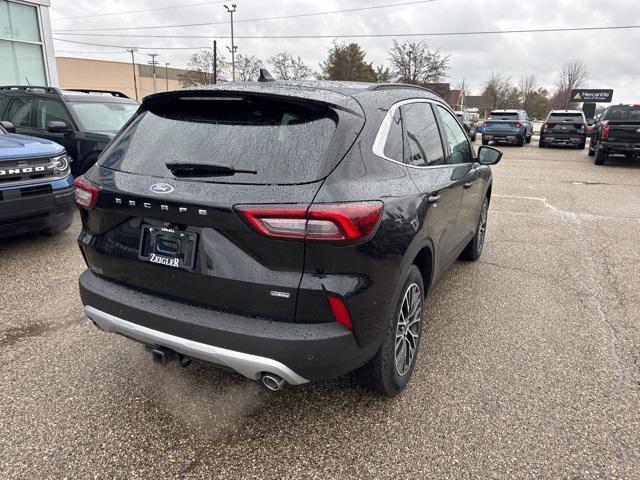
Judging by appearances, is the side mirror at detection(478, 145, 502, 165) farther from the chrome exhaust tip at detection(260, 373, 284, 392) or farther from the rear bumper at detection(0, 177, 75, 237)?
the rear bumper at detection(0, 177, 75, 237)

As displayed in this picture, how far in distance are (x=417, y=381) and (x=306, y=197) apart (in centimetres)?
154

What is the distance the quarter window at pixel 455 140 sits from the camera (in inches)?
143

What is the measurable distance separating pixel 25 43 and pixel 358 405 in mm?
Result: 16298

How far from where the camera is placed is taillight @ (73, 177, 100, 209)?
8.01 feet

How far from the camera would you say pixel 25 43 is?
14.2 metres

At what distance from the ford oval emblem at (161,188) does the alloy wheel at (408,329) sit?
1318 millimetres

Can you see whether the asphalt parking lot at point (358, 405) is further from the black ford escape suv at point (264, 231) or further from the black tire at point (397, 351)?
the black ford escape suv at point (264, 231)

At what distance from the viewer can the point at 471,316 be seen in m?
3.78

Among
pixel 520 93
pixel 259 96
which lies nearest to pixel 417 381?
pixel 259 96

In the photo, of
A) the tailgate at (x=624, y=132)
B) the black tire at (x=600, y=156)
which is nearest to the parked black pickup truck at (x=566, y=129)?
the black tire at (x=600, y=156)

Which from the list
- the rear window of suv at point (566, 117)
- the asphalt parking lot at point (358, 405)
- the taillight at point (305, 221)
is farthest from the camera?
the rear window of suv at point (566, 117)

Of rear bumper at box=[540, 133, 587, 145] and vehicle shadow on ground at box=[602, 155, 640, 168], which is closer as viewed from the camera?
vehicle shadow on ground at box=[602, 155, 640, 168]

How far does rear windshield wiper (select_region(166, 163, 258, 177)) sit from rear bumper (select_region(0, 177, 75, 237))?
10.5 feet

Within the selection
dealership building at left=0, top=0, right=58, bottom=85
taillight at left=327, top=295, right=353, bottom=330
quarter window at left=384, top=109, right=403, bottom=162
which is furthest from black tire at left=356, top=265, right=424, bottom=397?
dealership building at left=0, top=0, right=58, bottom=85
